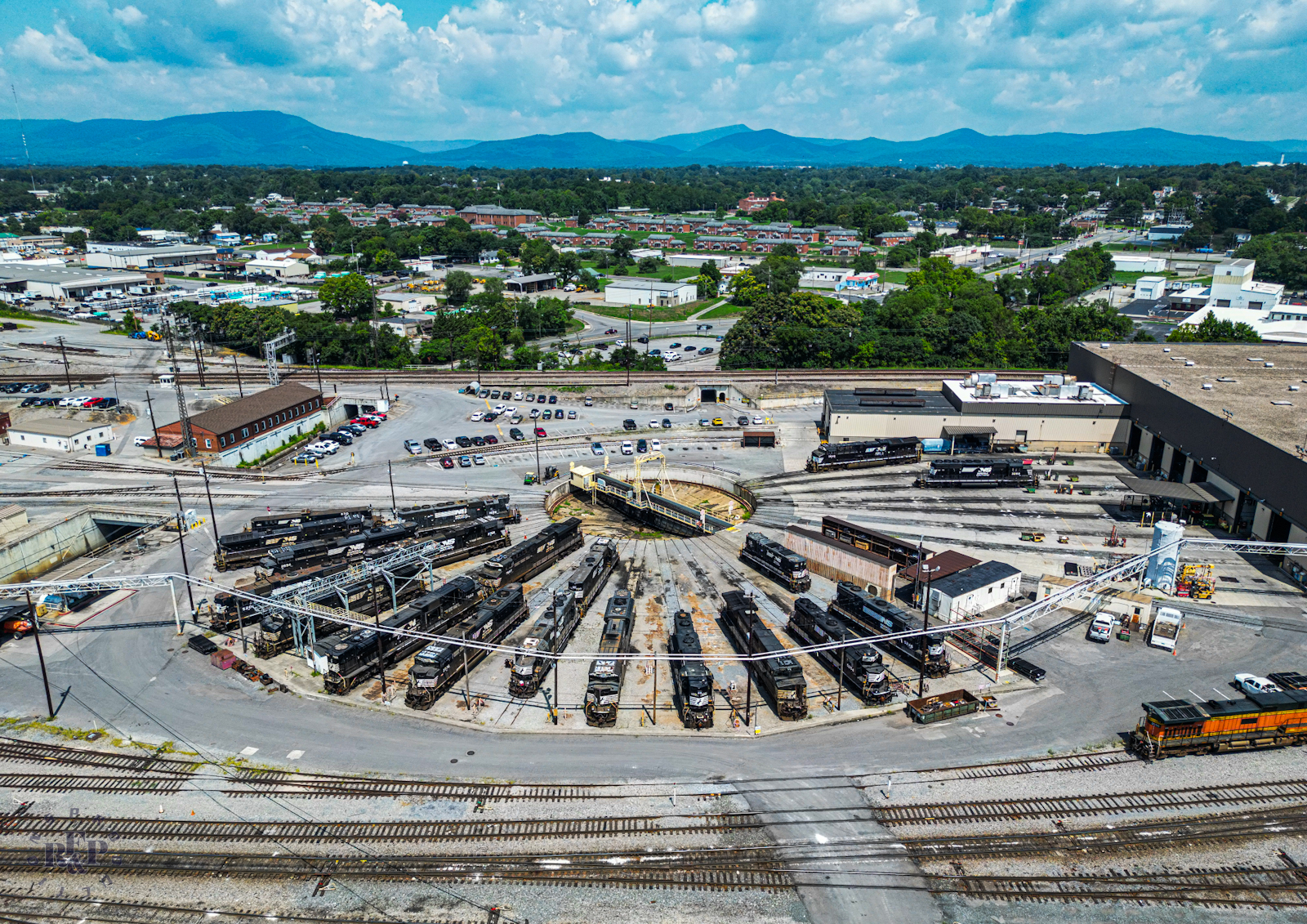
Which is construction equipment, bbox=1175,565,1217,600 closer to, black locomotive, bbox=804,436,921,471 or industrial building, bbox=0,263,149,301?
black locomotive, bbox=804,436,921,471

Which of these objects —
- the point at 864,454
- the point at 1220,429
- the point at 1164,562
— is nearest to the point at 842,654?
the point at 1164,562

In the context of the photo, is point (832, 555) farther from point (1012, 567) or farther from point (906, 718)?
point (906, 718)

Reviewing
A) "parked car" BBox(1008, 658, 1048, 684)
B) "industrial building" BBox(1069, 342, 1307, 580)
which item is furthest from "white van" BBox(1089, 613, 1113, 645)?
"industrial building" BBox(1069, 342, 1307, 580)

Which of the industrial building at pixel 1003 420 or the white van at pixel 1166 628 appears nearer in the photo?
the white van at pixel 1166 628

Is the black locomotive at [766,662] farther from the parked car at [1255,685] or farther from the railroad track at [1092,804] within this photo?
the parked car at [1255,685]

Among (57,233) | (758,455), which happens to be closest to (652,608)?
(758,455)

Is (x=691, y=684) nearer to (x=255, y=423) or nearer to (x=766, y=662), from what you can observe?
(x=766, y=662)

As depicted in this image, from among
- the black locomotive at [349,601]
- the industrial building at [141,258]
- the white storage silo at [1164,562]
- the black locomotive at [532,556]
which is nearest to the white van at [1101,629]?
the white storage silo at [1164,562]
